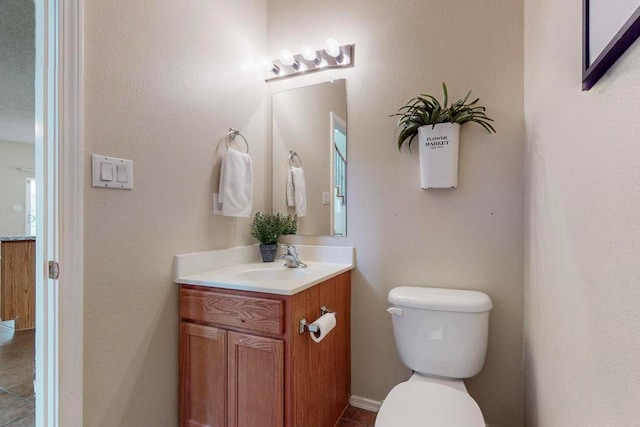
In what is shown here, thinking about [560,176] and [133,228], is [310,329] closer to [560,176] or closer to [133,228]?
[133,228]

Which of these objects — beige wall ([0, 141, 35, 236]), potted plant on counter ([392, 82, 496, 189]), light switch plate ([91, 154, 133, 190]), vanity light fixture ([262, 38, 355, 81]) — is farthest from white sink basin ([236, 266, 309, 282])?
beige wall ([0, 141, 35, 236])

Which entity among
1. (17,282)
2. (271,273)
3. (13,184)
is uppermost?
(13,184)

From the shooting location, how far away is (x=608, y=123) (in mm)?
617

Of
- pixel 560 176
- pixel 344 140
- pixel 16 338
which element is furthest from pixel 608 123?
pixel 16 338

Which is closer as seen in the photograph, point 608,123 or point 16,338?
point 608,123

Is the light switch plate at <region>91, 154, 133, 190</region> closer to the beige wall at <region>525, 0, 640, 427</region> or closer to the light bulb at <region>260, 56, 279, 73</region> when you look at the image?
the light bulb at <region>260, 56, 279, 73</region>

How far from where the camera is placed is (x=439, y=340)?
1.30 metres

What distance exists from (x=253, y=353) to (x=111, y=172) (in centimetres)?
88

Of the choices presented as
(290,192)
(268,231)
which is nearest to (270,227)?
(268,231)

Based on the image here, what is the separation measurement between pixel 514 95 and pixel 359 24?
3.09 feet

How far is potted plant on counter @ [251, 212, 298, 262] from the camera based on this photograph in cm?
181

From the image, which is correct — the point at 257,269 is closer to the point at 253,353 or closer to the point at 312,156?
the point at 253,353

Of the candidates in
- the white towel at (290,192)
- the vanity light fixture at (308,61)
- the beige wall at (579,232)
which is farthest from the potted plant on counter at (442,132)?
the white towel at (290,192)

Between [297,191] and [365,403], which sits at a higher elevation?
[297,191]
